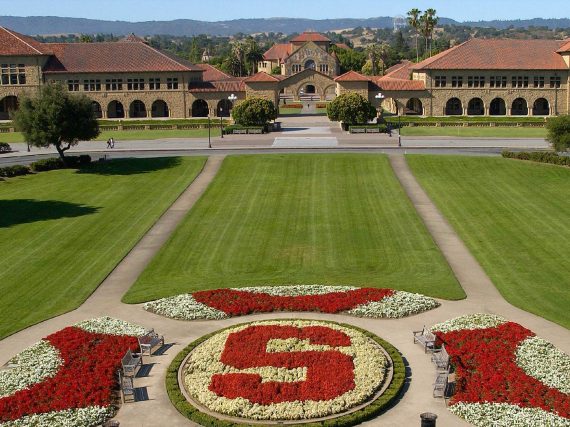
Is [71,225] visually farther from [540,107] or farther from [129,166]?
[540,107]

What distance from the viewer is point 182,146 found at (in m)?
81.9

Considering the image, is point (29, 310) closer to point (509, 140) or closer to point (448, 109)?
point (509, 140)

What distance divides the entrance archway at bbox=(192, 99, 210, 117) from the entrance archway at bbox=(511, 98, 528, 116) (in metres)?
47.9

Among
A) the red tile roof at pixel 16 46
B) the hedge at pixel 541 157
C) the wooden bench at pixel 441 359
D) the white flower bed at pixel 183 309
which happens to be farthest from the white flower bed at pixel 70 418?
the red tile roof at pixel 16 46

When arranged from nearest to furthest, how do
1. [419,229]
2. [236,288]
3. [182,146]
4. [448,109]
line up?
[236,288], [419,229], [182,146], [448,109]

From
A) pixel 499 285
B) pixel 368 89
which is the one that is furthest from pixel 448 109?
pixel 499 285

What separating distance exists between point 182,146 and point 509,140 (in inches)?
1448

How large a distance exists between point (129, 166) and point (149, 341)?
4345 centimetres

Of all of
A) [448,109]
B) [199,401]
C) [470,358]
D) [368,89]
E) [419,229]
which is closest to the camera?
[199,401]

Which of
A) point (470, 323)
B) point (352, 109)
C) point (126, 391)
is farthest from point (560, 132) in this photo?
point (126, 391)

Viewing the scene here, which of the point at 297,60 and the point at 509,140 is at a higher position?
the point at 297,60

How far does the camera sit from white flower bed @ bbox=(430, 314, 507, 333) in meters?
29.2

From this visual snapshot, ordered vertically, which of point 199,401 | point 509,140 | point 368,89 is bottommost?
point 199,401

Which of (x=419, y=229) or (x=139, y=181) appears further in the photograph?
(x=139, y=181)
